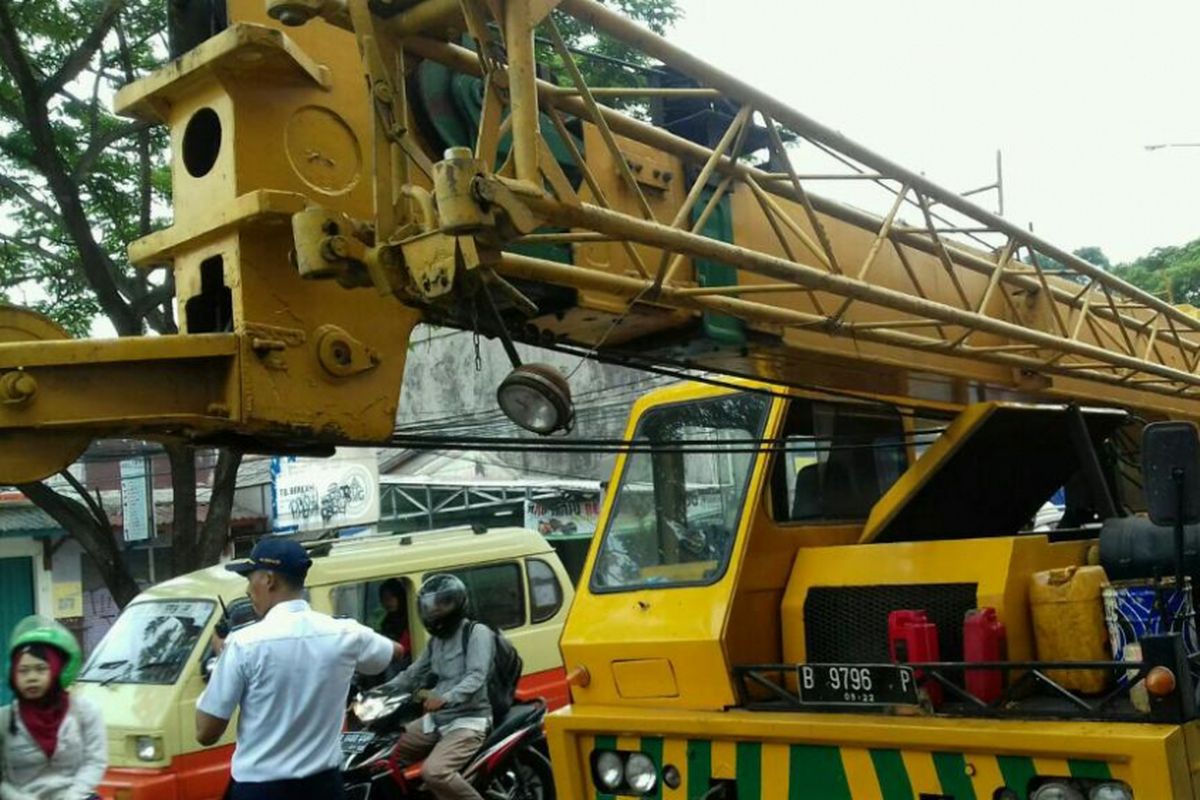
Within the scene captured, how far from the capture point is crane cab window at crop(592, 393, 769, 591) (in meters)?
4.45

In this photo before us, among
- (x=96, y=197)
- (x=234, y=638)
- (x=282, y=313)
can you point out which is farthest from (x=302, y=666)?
(x=96, y=197)

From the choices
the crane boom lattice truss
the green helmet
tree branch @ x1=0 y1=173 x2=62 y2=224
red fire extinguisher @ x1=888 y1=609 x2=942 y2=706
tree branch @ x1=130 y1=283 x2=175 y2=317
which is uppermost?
tree branch @ x1=0 y1=173 x2=62 y2=224

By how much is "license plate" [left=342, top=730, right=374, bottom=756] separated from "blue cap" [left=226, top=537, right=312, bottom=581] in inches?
112

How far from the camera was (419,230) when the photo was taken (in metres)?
2.62

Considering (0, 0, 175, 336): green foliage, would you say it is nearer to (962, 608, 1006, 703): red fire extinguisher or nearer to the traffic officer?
the traffic officer

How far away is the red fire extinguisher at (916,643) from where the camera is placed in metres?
3.77

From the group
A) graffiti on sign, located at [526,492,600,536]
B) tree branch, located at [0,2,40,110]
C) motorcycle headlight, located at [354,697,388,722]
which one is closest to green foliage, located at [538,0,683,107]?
motorcycle headlight, located at [354,697,388,722]

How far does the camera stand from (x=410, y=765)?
6.50 metres

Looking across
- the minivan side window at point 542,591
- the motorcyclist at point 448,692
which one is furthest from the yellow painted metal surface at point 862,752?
the minivan side window at point 542,591

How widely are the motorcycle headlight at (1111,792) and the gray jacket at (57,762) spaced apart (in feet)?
10.5

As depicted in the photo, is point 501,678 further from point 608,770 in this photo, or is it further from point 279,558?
point 279,558

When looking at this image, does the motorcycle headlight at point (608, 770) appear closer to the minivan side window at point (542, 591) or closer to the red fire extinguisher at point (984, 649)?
the red fire extinguisher at point (984, 649)

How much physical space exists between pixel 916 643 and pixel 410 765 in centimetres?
359

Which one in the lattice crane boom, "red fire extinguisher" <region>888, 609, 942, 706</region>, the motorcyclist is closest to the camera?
the lattice crane boom
